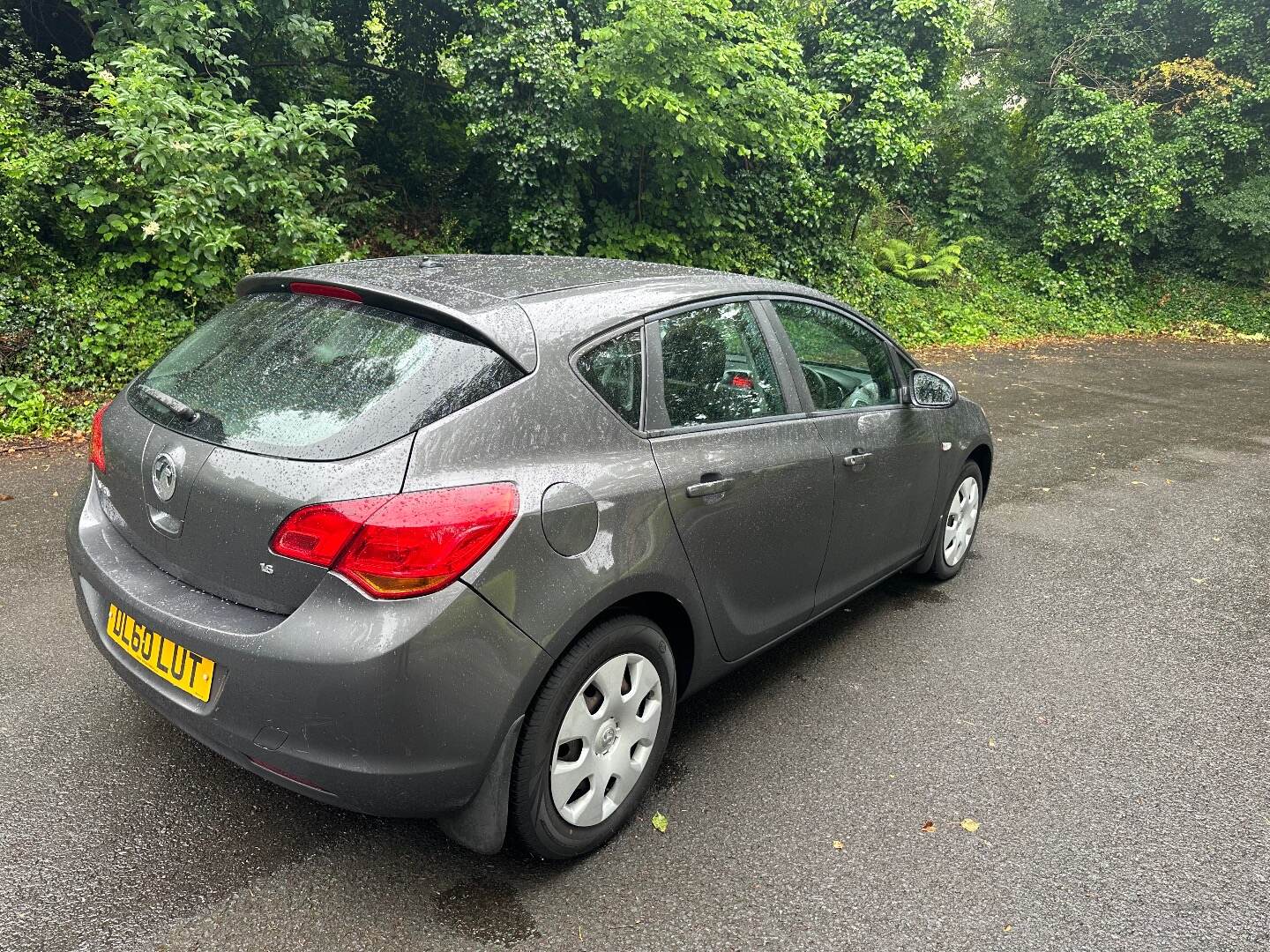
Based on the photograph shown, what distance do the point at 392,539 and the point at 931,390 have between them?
280 cm

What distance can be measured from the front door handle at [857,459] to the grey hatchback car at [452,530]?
268 mm

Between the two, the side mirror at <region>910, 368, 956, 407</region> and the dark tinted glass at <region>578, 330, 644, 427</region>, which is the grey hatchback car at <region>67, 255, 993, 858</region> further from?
the side mirror at <region>910, 368, 956, 407</region>

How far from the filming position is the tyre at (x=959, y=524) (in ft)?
13.8

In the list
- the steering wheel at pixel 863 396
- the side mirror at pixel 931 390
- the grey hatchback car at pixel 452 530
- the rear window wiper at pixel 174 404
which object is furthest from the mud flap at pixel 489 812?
the side mirror at pixel 931 390

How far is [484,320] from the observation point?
7.27 ft

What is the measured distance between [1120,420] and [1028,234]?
10.2 m

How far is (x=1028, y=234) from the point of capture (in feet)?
57.2

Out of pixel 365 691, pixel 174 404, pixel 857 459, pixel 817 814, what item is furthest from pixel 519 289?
pixel 817 814

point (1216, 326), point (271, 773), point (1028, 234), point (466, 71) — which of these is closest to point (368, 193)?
point (466, 71)

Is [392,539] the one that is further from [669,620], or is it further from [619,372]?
[669,620]

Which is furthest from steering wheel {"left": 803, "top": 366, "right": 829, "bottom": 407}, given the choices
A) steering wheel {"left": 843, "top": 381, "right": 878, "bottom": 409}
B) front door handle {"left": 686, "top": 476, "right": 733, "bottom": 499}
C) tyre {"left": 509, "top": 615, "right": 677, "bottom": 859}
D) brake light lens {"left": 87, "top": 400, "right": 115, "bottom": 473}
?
brake light lens {"left": 87, "top": 400, "right": 115, "bottom": 473}

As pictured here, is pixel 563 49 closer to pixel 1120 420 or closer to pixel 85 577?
pixel 1120 420

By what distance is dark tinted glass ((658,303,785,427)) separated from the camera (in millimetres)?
2631

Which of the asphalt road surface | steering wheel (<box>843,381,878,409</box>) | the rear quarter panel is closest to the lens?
the rear quarter panel
